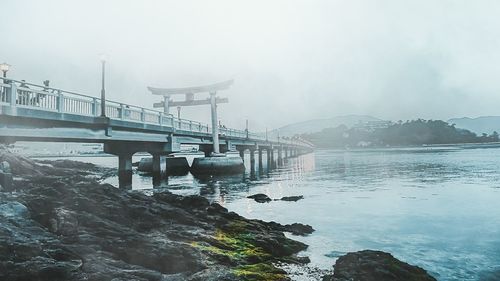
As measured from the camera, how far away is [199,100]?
4591cm

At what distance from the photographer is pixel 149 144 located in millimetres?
29344

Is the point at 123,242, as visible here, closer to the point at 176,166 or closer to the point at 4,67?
the point at 4,67

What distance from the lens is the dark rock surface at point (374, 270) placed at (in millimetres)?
7172

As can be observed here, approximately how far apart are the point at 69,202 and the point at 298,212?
438 inches

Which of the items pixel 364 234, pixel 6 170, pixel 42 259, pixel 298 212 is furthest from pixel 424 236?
pixel 6 170

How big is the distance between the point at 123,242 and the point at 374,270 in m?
5.74

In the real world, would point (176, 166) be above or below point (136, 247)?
above

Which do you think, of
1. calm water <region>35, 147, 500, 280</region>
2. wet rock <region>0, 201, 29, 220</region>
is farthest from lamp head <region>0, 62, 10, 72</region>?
calm water <region>35, 147, 500, 280</region>

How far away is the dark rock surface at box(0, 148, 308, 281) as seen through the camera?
605cm

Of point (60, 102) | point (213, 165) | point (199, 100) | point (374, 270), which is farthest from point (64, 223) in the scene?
point (199, 100)

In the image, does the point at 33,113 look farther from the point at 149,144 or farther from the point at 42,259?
the point at 149,144

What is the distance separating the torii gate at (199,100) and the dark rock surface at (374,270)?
33.1 meters

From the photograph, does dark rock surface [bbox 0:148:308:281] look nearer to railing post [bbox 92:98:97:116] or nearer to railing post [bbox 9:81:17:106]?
railing post [bbox 9:81:17:106]

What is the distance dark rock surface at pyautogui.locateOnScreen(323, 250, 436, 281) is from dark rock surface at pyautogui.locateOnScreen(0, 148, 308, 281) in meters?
1.33
